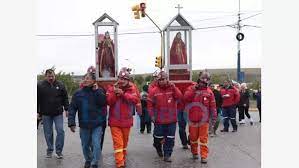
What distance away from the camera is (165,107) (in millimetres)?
Result: 9961

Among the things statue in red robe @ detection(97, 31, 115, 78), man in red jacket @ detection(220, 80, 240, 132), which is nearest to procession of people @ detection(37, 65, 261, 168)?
statue in red robe @ detection(97, 31, 115, 78)

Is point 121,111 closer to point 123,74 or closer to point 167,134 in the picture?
point 123,74

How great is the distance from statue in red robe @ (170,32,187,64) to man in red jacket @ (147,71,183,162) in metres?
1.95

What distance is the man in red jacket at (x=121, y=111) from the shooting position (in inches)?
363

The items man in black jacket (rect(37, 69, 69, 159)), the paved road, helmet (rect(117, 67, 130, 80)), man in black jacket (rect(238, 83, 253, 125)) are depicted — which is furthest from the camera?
man in black jacket (rect(238, 83, 253, 125))

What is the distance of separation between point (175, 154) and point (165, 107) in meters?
1.50

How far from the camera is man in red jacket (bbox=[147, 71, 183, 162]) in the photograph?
9961mm

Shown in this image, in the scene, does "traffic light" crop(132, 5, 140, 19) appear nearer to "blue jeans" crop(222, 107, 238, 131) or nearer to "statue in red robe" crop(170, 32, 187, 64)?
"blue jeans" crop(222, 107, 238, 131)

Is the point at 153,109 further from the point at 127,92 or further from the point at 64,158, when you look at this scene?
the point at 64,158

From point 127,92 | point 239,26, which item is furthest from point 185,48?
point 239,26

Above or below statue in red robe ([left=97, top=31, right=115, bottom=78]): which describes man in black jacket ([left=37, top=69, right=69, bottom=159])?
below

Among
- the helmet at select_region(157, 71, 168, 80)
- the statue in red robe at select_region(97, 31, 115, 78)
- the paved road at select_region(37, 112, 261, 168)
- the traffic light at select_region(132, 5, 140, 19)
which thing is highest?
the traffic light at select_region(132, 5, 140, 19)

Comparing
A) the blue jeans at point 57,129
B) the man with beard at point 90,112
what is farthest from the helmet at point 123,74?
the blue jeans at point 57,129

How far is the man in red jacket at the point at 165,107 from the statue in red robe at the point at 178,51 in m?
1.95
